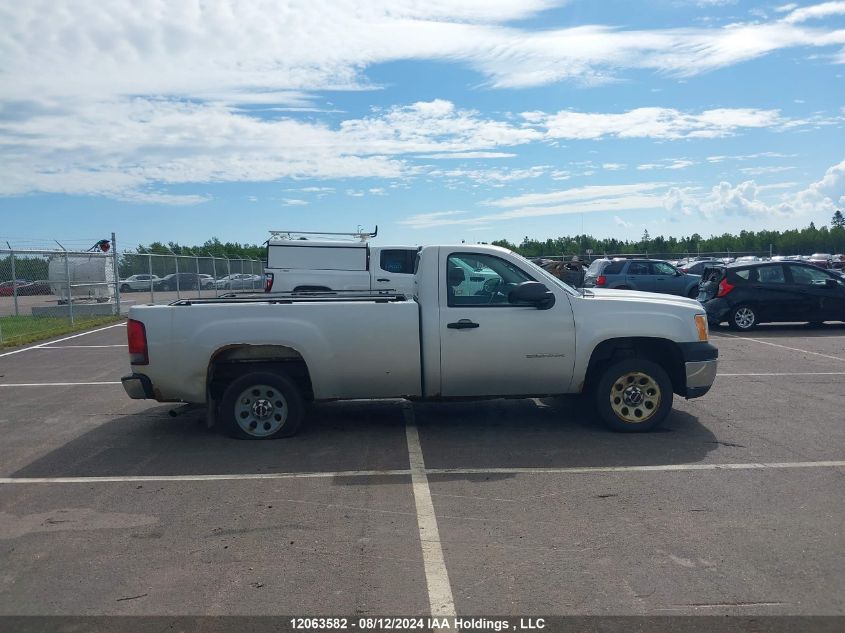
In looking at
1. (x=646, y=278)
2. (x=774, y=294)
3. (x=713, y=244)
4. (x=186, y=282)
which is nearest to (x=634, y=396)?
(x=774, y=294)

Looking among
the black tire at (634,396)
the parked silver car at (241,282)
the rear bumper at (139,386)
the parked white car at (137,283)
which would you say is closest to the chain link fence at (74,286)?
the parked white car at (137,283)

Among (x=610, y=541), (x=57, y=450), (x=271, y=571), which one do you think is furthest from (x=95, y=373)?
(x=610, y=541)

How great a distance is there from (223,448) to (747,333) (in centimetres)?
1281

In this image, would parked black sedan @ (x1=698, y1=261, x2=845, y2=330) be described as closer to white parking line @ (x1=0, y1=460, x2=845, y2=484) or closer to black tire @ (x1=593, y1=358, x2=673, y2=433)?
black tire @ (x1=593, y1=358, x2=673, y2=433)

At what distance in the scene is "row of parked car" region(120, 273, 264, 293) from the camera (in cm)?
2688

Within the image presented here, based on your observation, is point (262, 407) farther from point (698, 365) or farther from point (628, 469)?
point (698, 365)

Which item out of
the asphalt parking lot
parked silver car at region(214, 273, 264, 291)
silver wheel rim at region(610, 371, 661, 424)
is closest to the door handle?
the asphalt parking lot

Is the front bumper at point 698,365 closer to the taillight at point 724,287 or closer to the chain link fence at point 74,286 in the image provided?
the taillight at point 724,287

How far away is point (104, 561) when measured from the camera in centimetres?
480

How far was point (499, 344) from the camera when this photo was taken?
767 centimetres

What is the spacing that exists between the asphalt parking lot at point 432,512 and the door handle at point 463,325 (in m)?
1.07

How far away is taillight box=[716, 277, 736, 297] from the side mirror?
10.9 metres

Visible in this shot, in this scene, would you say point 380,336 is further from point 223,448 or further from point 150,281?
point 150,281

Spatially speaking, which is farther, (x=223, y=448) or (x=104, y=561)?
(x=223, y=448)
